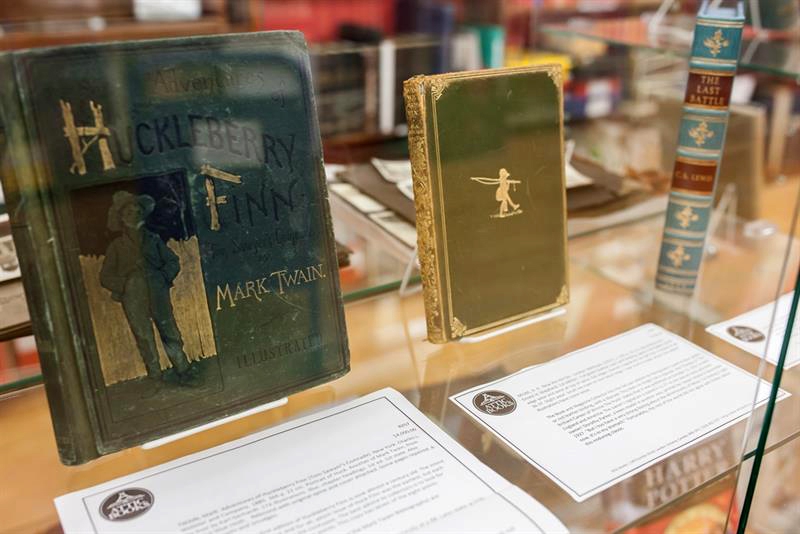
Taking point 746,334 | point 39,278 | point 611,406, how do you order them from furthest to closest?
point 746,334 < point 611,406 < point 39,278

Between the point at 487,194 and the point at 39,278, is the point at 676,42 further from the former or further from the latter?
the point at 39,278

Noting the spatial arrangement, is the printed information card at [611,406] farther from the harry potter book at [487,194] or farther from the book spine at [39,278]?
the book spine at [39,278]

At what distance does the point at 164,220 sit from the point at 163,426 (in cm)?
17

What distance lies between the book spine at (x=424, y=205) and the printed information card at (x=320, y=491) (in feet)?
0.40

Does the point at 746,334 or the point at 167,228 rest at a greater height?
the point at 167,228

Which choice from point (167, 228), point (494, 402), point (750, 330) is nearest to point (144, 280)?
point (167, 228)

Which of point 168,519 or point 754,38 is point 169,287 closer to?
point 168,519

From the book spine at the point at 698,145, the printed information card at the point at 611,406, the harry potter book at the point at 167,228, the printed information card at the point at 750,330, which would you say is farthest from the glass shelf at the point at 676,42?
the harry potter book at the point at 167,228

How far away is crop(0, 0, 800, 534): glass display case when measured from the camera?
0.60 m

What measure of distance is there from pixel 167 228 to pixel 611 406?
0.43 metres

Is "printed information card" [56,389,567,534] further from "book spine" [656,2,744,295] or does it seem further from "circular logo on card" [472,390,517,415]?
"book spine" [656,2,744,295]

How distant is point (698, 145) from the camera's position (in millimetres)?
844

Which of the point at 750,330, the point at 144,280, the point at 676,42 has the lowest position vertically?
the point at 750,330

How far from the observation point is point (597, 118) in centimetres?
149
